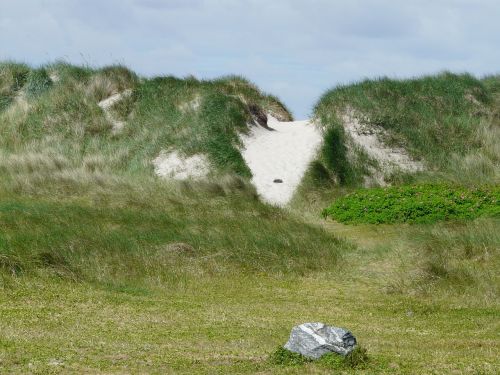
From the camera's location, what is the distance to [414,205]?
2445 centimetres

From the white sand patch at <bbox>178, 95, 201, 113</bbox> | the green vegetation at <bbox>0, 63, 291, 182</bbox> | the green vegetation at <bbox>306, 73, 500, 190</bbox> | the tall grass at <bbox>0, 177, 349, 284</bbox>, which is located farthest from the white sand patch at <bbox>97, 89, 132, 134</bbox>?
the tall grass at <bbox>0, 177, 349, 284</bbox>

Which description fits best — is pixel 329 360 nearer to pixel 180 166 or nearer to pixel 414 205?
pixel 414 205

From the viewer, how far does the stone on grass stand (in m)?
10.8

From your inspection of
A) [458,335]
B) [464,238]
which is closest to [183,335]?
[458,335]

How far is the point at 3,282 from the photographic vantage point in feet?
52.7

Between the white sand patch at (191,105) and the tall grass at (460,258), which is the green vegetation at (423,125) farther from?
the tall grass at (460,258)

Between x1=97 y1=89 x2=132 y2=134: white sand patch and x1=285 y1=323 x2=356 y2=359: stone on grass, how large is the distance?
27.3 meters

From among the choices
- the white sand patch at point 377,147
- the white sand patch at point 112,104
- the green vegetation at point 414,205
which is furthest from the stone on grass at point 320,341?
the white sand patch at point 112,104

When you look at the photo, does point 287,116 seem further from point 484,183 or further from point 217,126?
point 484,183

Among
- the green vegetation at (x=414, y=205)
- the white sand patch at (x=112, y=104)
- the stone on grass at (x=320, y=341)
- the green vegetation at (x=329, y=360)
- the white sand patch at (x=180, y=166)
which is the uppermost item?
the white sand patch at (x=112, y=104)

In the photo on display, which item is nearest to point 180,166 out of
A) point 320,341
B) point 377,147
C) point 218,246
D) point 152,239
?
point 377,147

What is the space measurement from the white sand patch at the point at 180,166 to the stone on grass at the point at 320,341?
21.1 meters

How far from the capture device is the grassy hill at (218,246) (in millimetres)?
12281

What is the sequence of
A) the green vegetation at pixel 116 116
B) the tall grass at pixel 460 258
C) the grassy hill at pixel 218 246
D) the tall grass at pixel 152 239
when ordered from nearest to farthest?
the grassy hill at pixel 218 246, the tall grass at pixel 460 258, the tall grass at pixel 152 239, the green vegetation at pixel 116 116
